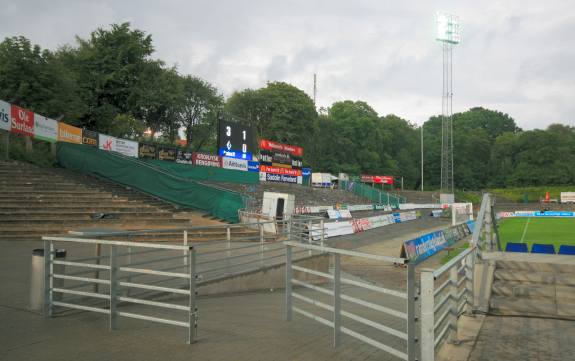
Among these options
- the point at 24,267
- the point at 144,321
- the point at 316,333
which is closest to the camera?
the point at 316,333

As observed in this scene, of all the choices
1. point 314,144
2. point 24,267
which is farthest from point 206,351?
point 314,144

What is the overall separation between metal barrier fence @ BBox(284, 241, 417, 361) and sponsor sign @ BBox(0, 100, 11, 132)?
1891 cm

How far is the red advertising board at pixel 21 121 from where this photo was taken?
2353 cm

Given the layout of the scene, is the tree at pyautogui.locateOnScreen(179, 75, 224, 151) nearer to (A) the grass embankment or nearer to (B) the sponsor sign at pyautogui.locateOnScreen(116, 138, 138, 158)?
(B) the sponsor sign at pyautogui.locateOnScreen(116, 138, 138, 158)

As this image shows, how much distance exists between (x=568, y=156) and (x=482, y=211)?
92.4 meters

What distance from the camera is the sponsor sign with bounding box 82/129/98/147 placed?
2981cm

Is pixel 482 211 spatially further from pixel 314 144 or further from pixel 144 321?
pixel 314 144

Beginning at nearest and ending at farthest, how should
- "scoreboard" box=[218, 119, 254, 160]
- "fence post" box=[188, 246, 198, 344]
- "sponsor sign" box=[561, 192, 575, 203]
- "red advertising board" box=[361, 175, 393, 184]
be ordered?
"fence post" box=[188, 246, 198, 344] → "scoreboard" box=[218, 119, 254, 160] → "sponsor sign" box=[561, 192, 575, 203] → "red advertising board" box=[361, 175, 393, 184]

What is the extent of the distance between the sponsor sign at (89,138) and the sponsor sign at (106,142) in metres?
0.27

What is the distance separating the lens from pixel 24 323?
675 cm

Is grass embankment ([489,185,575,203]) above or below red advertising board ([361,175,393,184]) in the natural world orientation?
below

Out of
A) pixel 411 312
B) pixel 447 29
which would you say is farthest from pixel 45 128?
pixel 447 29

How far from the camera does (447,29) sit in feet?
216

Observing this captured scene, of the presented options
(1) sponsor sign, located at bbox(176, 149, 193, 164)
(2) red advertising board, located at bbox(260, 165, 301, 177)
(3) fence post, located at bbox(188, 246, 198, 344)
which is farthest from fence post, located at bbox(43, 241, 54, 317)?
(2) red advertising board, located at bbox(260, 165, 301, 177)
